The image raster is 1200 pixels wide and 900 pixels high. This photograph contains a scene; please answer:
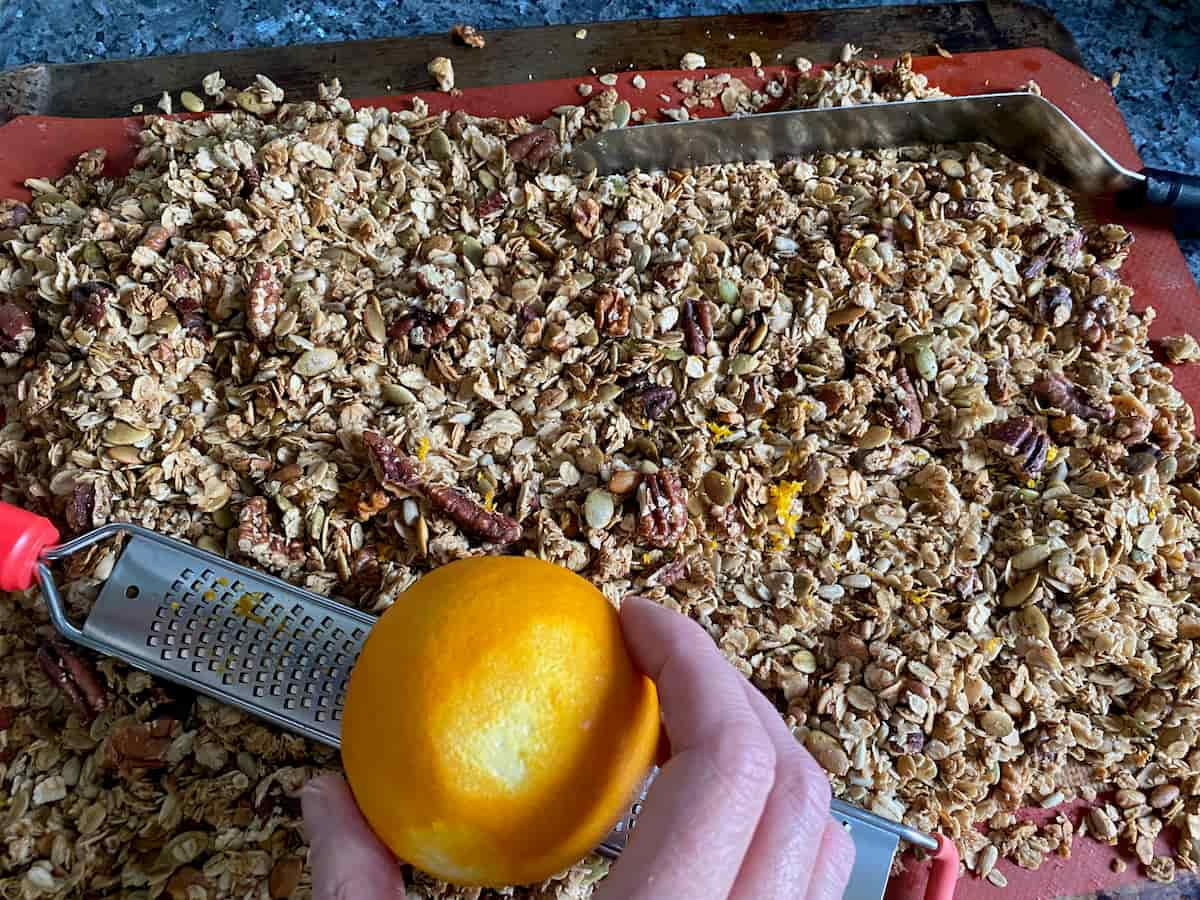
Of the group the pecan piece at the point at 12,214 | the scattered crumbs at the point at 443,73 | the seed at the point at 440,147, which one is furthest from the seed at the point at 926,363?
the pecan piece at the point at 12,214

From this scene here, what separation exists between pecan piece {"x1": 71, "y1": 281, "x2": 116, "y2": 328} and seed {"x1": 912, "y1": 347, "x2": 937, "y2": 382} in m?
0.84

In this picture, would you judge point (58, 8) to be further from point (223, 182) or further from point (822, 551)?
point (822, 551)

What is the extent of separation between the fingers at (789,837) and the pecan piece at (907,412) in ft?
1.40

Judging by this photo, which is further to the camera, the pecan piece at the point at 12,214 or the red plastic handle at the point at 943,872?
the pecan piece at the point at 12,214

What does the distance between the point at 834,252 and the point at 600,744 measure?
66 cm

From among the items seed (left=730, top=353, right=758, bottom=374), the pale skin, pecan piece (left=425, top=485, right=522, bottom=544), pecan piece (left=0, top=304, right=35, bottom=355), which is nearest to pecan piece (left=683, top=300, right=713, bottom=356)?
seed (left=730, top=353, right=758, bottom=374)

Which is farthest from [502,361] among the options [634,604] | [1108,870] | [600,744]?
[1108,870]

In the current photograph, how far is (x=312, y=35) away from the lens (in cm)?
128

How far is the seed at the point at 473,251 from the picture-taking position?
102 centimetres

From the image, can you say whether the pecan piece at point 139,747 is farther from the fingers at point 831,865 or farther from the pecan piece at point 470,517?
the fingers at point 831,865

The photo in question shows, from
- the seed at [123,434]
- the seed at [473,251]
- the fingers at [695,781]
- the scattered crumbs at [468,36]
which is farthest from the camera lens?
the scattered crumbs at [468,36]

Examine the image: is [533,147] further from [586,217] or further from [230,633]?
[230,633]

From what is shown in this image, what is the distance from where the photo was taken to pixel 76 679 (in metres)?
0.85

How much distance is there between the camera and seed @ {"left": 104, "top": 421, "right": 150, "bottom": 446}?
2.94ft
